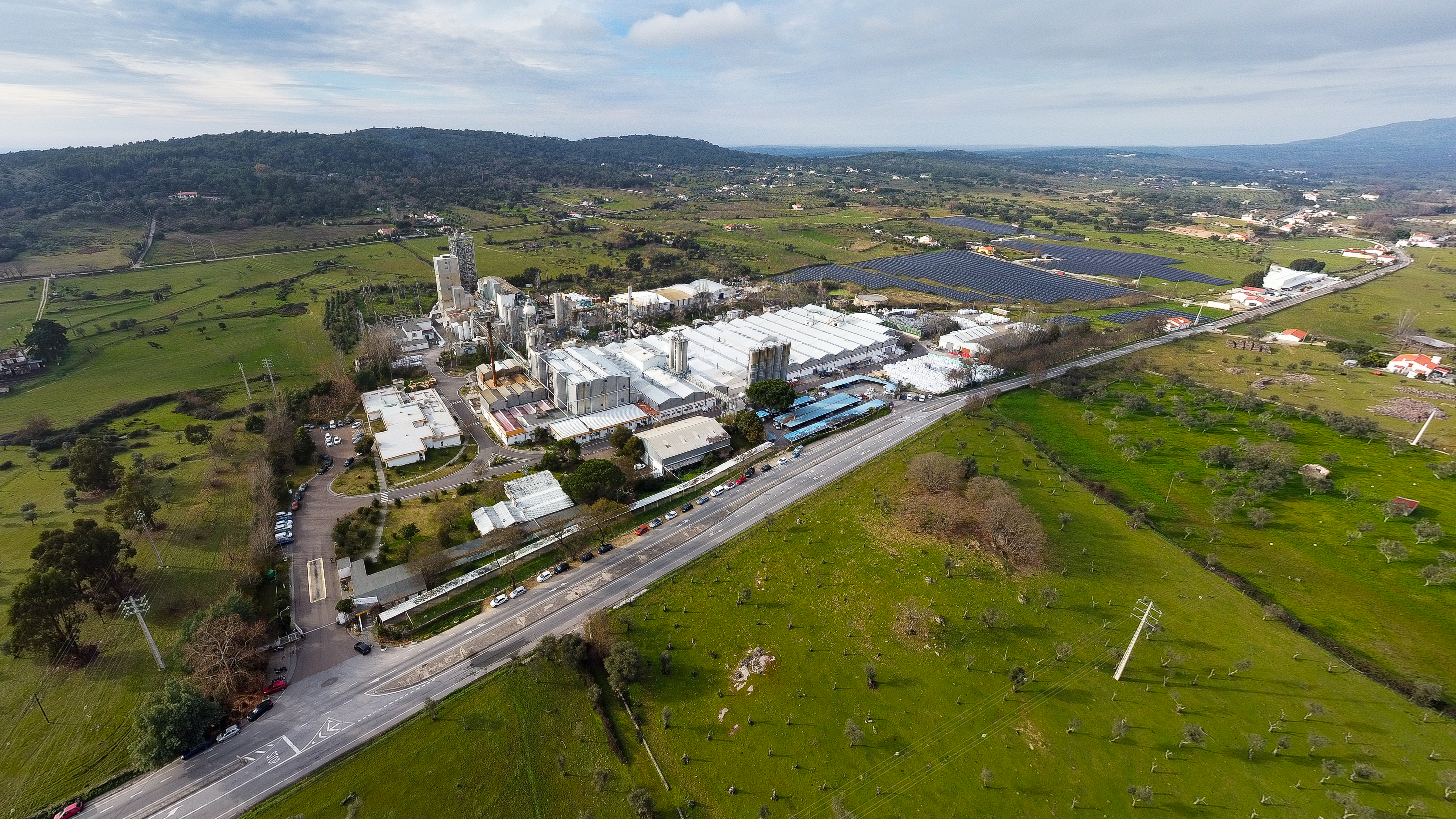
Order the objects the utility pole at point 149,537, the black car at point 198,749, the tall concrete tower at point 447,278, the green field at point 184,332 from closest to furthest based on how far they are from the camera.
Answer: the black car at point 198,749, the utility pole at point 149,537, the green field at point 184,332, the tall concrete tower at point 447,278

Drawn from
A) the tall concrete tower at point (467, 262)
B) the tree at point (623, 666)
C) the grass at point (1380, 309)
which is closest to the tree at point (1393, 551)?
the tree at point (623, 666)

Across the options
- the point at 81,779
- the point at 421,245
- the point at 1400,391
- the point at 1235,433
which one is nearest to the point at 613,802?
the point at 81,779

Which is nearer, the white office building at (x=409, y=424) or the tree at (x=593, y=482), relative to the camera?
the tree at (x=593, y=482)

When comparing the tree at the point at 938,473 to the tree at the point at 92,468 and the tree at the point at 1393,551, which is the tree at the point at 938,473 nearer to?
the tree at the point at 1393,551

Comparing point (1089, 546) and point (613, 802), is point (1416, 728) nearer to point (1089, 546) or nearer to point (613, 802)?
point (1089, 546)

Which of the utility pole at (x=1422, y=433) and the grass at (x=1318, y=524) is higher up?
the utility pole at (x=1422, y=433)

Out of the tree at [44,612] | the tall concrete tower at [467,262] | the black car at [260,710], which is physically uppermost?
the tall concrete tower at [467,262]

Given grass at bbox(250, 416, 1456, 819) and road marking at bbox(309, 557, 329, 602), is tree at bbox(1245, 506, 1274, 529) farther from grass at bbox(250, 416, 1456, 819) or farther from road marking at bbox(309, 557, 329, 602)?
road marking at bbox(309, 557, 329, 602)

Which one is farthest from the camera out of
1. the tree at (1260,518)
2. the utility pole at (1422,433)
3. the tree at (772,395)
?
the tree at (772,395)
